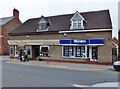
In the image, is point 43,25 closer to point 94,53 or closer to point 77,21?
point 77,21

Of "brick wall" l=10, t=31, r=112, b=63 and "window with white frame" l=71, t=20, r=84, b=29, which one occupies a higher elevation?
"window with white frame" l=71, t=20, r=84, b=29

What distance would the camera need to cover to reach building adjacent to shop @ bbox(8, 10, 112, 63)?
13.8m

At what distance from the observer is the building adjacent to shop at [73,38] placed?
13.8 m

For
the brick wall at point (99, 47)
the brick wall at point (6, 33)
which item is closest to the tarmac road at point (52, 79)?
the brick wall at point (99, 47)

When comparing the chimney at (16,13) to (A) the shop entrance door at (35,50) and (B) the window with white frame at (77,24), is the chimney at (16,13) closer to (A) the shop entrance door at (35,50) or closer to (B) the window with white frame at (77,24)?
(A) the shop entrance door at (35,50)

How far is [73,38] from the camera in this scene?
1538 cm

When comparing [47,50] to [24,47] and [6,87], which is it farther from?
[6,87]

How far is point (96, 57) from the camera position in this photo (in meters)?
15.1

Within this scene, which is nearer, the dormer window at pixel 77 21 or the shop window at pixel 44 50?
the dormer window at pixel 77 21

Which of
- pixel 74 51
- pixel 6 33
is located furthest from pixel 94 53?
pixel 6 33

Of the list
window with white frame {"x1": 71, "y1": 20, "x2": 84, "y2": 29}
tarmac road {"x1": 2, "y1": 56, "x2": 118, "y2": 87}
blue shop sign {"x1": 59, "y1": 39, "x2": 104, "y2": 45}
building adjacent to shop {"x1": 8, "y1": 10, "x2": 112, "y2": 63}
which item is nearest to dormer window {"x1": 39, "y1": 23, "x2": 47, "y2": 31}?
building adjacent to shop {"x1": 8, "y1": 10, "x2": 112, "y2": 63}

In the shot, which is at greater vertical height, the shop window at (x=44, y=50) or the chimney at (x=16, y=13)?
the chimney at (x=16, y=13)

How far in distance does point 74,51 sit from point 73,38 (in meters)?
2.17

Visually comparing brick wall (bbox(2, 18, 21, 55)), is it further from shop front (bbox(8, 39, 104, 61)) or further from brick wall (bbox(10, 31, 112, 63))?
brick wall (bbox(10, 31, 112, 63))
